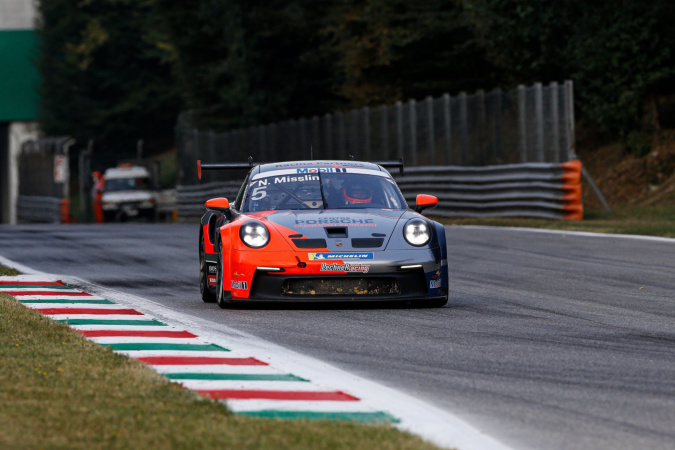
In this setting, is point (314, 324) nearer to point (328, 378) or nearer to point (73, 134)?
point (328, 378)

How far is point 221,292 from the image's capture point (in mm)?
11055

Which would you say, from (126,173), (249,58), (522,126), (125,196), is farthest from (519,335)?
(126,173)

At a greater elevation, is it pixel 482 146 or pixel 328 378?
pixel 482 146

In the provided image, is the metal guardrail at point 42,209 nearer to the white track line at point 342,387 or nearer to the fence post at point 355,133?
the fence post at point 355,133

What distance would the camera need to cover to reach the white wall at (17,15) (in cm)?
6781

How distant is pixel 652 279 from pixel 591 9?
17295 millimetres

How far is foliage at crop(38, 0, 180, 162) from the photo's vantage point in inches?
2744

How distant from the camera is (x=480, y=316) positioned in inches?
407

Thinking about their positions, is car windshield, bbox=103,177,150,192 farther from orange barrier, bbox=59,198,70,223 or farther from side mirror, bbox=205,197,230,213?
side mirror, bbox=205,197,230,213

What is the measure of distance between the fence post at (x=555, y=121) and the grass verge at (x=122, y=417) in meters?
17.6

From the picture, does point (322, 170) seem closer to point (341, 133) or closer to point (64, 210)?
point (341, 133)

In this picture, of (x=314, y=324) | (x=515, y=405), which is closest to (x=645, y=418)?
(x=515, y=405)

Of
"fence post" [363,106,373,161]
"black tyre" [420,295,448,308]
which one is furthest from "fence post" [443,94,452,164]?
"black tyre" [420,295,448,308]

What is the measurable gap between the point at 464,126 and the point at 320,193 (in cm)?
1647
